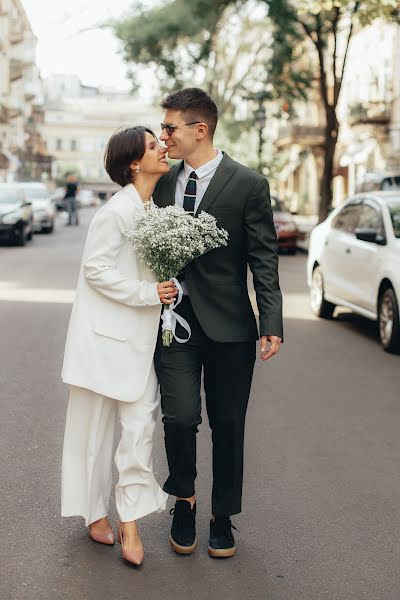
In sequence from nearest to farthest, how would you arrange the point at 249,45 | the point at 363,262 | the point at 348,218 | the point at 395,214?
the point at 395,214, the point at 363,262, the point at 348,218, the point at 249,45

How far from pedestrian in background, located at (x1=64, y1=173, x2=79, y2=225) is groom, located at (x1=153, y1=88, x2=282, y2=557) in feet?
113

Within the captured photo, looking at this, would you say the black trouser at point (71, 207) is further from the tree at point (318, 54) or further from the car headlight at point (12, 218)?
the car headlight at point (12, 218)

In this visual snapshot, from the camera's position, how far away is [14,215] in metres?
26.2

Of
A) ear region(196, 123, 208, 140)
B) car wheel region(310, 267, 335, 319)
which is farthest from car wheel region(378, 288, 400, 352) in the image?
ear region(196, 123, 208, 140)

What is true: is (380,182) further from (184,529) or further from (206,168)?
(184,529)

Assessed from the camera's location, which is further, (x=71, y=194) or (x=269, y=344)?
(x=71, y=194)

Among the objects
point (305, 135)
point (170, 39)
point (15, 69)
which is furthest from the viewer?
point (15, 69)

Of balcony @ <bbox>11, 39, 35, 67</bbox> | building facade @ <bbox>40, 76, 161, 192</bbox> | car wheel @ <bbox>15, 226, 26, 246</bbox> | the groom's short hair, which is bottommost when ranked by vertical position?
building facade @ <bbox>40, 76, 161, 192</bbox>

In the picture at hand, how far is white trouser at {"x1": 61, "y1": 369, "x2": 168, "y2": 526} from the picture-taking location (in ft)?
14.0

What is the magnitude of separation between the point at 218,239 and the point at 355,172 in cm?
4262

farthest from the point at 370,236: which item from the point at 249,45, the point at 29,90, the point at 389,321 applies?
the point at 29,90

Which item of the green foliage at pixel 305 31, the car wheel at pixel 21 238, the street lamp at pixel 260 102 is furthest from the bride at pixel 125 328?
the street lamp at pixel 260 102

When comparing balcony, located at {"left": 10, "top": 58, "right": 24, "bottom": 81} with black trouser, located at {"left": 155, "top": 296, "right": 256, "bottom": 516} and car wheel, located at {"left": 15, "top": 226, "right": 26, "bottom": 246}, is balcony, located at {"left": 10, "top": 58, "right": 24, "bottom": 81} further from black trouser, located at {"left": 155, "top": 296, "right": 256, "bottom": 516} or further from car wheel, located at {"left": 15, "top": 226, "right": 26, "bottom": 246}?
black trouser, located at {"left": 155, "top": 296, "right": 256, "bottom": 516}

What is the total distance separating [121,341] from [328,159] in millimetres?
23695
